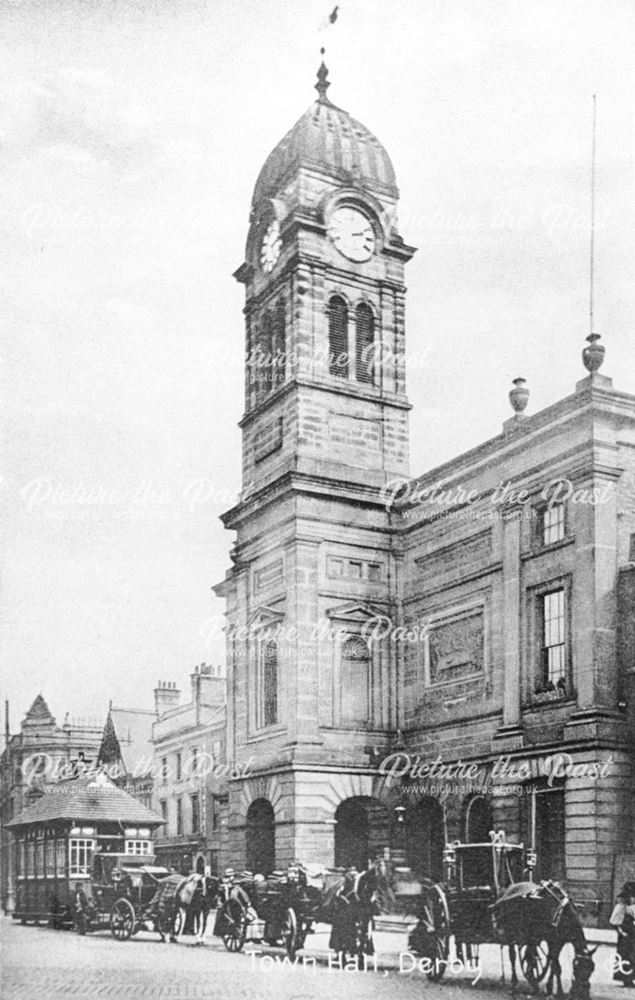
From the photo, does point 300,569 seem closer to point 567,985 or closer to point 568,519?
point 568,519

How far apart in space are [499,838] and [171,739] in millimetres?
31458

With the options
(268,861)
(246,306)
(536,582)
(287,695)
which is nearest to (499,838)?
(536,582)

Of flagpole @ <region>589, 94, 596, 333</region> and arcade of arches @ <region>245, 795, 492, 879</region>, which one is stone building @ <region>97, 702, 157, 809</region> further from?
flagpole @ <region>589, 94, 596, 333</region>

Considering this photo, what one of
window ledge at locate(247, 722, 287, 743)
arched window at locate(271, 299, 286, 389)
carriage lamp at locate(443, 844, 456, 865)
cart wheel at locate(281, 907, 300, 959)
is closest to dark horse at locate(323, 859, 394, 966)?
cart wheel at locate(281, 907, 300, 959)

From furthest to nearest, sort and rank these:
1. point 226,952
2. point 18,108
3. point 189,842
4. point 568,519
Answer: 1. point 189,842
2. point 568,519
3. point 226,952
4. point 18,108

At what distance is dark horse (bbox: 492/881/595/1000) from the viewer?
1391 centimetres

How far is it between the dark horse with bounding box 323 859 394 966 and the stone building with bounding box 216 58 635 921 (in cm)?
648

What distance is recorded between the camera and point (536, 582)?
2580 centimetres

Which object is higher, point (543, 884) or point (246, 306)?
point (246, 306)

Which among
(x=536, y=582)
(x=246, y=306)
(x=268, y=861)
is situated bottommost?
(x=268, y=861)

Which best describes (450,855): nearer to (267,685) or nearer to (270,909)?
(270,909)

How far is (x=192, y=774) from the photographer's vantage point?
49531mm

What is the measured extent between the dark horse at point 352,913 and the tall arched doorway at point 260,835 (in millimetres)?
13213

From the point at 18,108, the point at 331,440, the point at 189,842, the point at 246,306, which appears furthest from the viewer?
the point at 189,842
